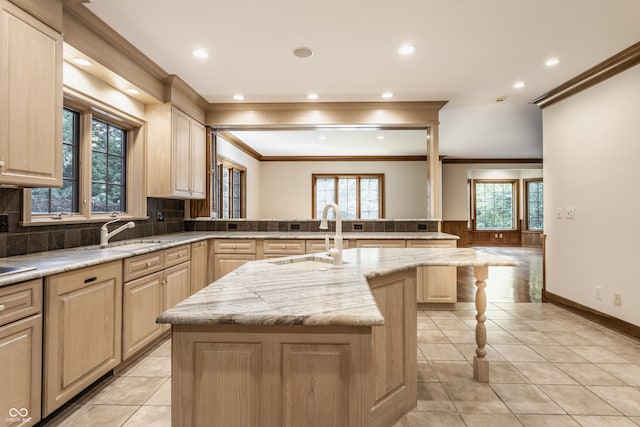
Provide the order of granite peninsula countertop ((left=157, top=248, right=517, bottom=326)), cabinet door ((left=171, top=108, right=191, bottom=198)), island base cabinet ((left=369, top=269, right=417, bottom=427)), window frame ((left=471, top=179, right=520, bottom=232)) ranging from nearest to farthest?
granite peninsula countertop ((left=157, top=248, right=517, bottom=326)) → island base cabinet ((left=369, top=269, right=417, bottom=427)) → cabinet door ((left=171, top=108, right=191, bottom=198)) → window frame ((left=471, top=179, right=520, bottom=232))

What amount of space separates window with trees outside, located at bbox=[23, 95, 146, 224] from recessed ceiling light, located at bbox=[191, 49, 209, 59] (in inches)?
34.7

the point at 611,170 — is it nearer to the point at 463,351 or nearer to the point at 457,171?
the point at 463,351

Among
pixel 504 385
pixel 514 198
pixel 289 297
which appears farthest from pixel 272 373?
pixel 514 198

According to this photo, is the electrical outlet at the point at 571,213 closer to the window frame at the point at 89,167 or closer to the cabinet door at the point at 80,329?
the cabinet door at the point at 80,329

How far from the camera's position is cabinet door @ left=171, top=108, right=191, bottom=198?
3.65 meters

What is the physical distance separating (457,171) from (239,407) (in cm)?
931

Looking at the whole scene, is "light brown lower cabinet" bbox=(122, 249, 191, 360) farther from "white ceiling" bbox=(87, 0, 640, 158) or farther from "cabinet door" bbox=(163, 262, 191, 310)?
"white ceiling" bbox=(87, 0, 640, 158)

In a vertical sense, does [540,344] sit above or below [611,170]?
below

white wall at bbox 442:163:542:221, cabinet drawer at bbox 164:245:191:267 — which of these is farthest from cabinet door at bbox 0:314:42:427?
white wall at bbox 442:163:542:221

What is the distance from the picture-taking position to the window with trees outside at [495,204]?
34.3 ft

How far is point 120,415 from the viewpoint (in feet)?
6.28

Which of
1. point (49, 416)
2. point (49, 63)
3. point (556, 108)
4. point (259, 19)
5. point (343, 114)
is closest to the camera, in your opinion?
point (49, 416)

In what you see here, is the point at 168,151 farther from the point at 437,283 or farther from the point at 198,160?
the point at 437,283

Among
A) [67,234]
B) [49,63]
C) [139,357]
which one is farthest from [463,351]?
[49,63]
